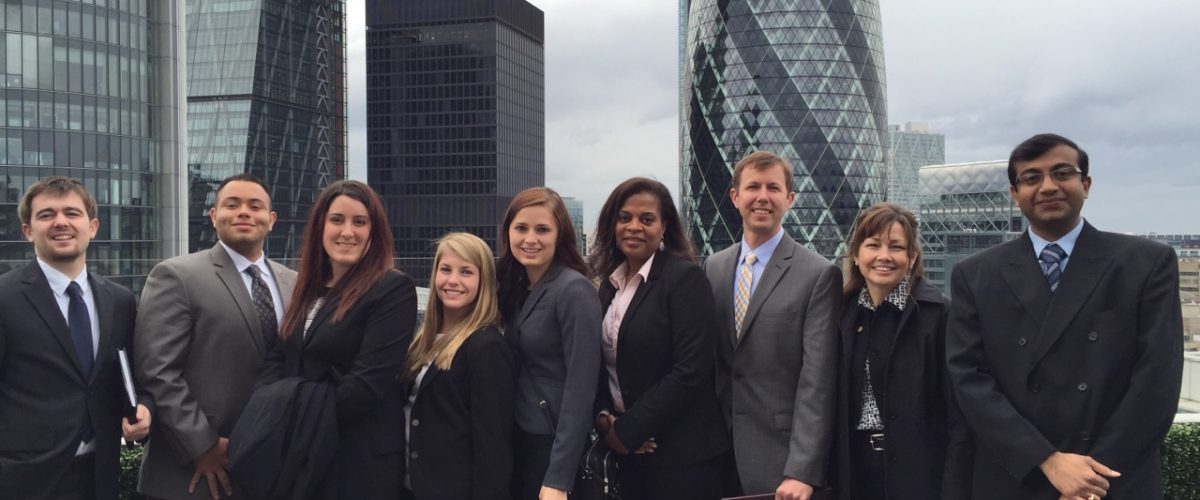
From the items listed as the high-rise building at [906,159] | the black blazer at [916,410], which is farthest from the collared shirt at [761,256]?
the high-rise building at [906,159]

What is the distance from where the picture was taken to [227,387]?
4.04 m

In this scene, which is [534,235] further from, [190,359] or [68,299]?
[68,299]

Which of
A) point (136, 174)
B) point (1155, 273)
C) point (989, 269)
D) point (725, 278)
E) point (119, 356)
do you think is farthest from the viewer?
point (136, 174)

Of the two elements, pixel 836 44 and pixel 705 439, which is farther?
pixel 836 44

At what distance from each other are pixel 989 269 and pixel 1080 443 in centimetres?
80

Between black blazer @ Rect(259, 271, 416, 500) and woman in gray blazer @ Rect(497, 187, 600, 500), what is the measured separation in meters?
0.55

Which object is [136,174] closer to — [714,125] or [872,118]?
[714,125]

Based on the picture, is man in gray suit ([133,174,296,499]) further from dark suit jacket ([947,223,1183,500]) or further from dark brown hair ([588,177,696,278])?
dark suit jacket ([947,223,1183,500])

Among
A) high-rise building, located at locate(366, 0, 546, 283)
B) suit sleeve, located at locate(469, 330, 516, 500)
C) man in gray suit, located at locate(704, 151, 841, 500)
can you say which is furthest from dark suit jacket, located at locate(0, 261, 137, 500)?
high-rise building, located at locate(366, 0, 546, 283)

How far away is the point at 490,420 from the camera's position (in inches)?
145

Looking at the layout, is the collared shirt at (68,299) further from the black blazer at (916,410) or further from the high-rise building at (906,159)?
the high-rise building at (906,159)

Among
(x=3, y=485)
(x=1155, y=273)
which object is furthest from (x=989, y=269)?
(x=3, y=485)

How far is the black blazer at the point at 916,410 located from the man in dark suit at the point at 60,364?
133 inches

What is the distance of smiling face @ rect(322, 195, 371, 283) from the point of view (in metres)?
3.93
